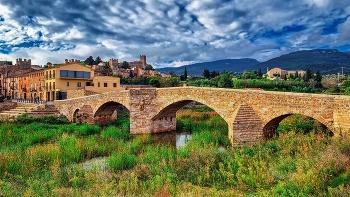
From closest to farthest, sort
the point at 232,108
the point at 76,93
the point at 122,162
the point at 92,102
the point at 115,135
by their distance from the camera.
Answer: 1. the point at 122,162
2. the point at 232,108
3. the point at 115,135
4. the point at 92,102
5. the point at 76,93

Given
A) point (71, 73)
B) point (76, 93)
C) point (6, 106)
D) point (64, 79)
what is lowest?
point (6, 106)

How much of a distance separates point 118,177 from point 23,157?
494 cm

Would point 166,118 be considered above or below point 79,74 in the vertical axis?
below

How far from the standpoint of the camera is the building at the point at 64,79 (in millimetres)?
35469

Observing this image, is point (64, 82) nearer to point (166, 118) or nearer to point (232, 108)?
point (166, 118)

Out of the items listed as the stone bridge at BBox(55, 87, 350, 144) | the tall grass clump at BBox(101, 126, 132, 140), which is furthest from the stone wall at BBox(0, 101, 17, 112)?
the tall grass clump at BBox(101, 126, 132, 140)

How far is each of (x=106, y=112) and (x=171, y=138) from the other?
9.15 meters

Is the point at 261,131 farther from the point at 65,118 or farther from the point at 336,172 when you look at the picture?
the point at 65,118

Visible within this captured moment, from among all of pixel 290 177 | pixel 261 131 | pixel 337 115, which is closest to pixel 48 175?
pixel 290 177

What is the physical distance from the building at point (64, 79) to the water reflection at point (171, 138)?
66.8 feet

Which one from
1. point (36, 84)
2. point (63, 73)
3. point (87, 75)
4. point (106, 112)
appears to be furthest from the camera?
point (36, 84)

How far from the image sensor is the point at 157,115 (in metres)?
20.4

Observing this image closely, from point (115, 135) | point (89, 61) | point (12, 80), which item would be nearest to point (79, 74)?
point (12, 80)

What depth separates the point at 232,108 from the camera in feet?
48.6
